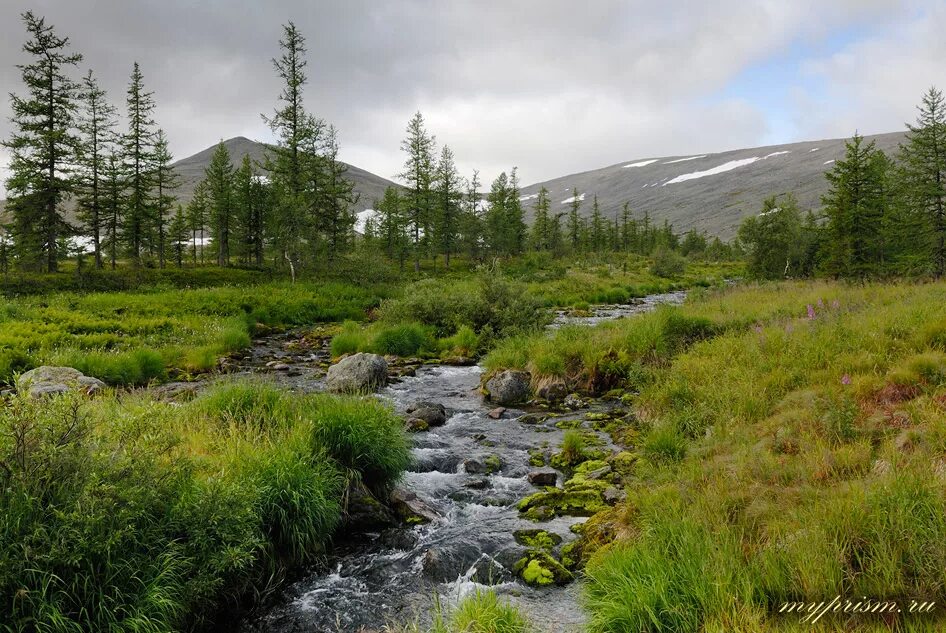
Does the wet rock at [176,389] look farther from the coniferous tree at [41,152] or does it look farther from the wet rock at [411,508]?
the coniferous tree at [41,152]

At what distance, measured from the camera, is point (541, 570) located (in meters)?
5.21

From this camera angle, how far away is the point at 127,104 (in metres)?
48.0

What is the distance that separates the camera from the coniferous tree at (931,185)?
80.9ft

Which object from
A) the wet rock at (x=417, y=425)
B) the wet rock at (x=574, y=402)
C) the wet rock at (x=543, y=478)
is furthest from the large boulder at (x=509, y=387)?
the wet rock at (x=543, y=478)

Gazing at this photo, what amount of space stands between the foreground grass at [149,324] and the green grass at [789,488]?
27.0 feet

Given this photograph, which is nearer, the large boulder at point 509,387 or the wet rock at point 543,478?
the wet rock at point 543,478

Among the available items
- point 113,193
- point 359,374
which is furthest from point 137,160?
point 359,374

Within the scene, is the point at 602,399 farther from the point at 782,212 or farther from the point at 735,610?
the point at 782,212

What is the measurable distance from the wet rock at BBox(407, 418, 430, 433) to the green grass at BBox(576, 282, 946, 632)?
4.08 m

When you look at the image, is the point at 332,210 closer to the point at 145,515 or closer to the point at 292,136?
the point at 292,136

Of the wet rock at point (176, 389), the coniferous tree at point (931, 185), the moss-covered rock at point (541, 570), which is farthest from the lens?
the coniferous tree at point (931, 185)

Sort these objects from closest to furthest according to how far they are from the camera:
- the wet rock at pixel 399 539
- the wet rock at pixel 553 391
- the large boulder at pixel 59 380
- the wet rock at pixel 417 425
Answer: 1. the wet rock at pixel 399 539
2. the large boulder at pixel 59 380
3. the wet rock at pixel 417 425
4. the wet rock at pixel 553 391

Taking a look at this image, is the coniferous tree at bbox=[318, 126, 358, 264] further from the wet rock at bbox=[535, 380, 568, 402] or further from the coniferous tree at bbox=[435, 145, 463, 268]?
the wet rock at bbox=[535, 380, 568, 402]

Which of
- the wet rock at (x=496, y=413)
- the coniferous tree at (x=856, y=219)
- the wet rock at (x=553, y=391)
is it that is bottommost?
the wet rock at (x=496, y=413)
